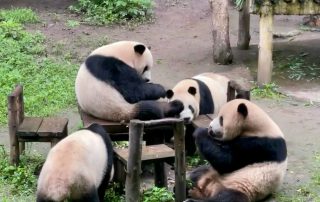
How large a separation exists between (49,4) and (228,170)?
37.7 feet

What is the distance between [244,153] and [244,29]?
7.51 m

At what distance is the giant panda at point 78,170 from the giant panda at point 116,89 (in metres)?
0.85

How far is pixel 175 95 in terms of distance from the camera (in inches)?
302

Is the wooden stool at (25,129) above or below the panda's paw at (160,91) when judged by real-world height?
below

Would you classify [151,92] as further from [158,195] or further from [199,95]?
[158,195]

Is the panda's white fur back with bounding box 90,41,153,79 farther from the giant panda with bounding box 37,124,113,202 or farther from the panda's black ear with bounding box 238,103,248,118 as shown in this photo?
the panda's black ear with bounding box 238,103,248,118

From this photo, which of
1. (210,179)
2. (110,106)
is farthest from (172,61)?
(210,179)

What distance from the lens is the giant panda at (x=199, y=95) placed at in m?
7.54

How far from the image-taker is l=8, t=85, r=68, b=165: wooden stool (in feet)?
23.3

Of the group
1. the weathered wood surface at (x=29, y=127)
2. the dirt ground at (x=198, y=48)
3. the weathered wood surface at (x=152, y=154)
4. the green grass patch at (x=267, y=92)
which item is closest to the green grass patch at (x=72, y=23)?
the dirt ground at (x=198, y=48)

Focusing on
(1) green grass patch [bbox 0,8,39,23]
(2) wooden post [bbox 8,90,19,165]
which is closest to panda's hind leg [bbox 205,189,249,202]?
(2) wooden post [bbox 8,90,19,165]

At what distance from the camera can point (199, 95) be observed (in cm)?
785

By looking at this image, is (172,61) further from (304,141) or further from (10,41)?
(304,141)

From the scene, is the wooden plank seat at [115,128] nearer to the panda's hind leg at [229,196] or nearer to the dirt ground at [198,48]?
the dirt ground at [198,48]
